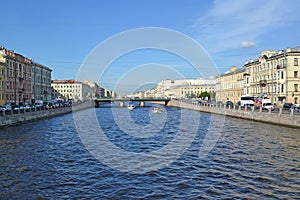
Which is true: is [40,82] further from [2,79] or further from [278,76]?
[278,76]

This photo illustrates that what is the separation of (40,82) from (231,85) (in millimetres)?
59076

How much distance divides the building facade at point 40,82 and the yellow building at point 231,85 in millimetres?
56844

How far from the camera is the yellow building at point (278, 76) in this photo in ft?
178

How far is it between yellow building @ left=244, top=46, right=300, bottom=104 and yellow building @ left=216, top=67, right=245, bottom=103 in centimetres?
928

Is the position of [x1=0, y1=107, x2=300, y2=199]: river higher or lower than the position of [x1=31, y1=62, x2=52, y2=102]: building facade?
→ lower

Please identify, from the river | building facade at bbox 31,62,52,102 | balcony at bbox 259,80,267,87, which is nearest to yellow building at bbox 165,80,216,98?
building facade at bbox 31,62,52,102

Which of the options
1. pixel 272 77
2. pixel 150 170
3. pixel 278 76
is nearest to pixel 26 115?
pixel 150 170

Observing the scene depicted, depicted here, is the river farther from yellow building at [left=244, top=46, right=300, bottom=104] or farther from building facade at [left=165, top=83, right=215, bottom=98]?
building facade at [left=165, top=83, right=215, bottom=98]

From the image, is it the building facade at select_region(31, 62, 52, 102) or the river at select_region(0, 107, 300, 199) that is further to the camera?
the building facade at select_region(31, 62, 52, 102)

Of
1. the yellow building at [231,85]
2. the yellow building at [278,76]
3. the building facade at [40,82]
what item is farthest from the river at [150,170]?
the building facade at [40,82]

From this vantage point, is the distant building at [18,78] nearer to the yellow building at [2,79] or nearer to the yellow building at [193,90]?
the yellow building at [2,79]

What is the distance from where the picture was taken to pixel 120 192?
10547mm

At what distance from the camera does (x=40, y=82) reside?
90625 millimetres

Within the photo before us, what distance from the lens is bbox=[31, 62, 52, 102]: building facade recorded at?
83125mm
